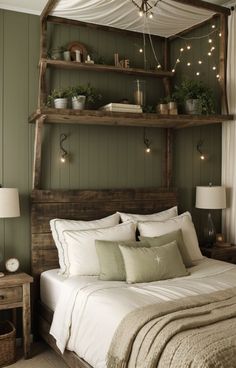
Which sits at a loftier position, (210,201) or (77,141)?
(77,141)

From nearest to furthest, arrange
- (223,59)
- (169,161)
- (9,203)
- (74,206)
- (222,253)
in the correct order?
(9,203) → (74,206) → (223,59) → (222,253) → (169,161)

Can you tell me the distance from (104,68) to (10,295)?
7.32 feet

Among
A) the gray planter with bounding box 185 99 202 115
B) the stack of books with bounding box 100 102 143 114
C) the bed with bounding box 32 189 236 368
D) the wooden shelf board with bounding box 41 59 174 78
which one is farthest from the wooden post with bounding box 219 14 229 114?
the bed with bounding box 32 189 236 368

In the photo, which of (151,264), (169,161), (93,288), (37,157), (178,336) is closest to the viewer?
(178,336)

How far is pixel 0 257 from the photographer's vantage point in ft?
12.1

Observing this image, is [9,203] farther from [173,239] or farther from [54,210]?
[173,239]

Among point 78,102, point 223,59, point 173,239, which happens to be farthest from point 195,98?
point 173,239

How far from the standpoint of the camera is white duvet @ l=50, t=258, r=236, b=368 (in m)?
2.66

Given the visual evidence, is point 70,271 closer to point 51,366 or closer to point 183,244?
point 51,366

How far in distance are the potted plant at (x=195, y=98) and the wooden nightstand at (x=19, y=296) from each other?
7.15ft

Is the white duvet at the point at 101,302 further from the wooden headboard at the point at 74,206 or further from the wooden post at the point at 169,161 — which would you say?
the wooden post at the point at 169,161

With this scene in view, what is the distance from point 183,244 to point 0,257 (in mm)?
1602

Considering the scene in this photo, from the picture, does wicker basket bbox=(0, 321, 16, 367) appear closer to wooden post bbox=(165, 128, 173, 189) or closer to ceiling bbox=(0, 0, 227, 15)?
wooden post bbox=(165, 128, 173, 189)

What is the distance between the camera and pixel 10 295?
345 centimetres
